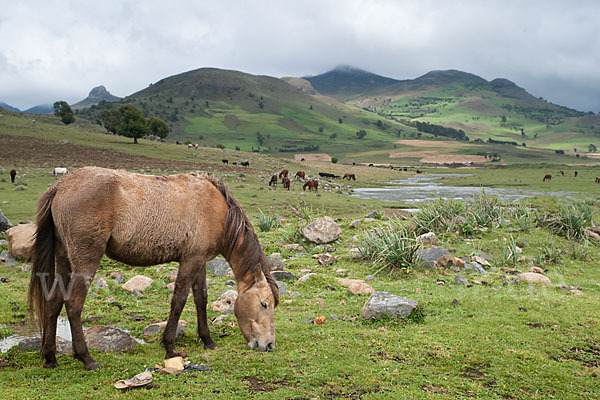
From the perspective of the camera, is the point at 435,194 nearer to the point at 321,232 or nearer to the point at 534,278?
the point at 321,232

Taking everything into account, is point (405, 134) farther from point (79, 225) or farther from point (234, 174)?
point (79, 225)

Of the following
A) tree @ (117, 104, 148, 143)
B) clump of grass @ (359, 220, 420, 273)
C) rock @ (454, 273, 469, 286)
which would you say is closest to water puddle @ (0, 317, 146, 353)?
clump of grass @ (359, 220, 420, 273)

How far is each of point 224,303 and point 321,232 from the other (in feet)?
20.6

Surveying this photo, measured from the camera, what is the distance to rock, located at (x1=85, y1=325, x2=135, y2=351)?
5996 millimetres

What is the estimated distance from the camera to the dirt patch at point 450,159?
108613mm

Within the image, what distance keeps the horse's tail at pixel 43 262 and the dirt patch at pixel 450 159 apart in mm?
110360

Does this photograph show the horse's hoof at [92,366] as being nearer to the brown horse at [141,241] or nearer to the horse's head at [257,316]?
the brown horse at [141,241]

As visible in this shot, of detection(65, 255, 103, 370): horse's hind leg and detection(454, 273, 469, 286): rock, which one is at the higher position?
detection(65, 255, 103, 370): horse's hind leg

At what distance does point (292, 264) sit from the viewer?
11641 millimetres

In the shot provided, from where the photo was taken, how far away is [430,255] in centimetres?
1108

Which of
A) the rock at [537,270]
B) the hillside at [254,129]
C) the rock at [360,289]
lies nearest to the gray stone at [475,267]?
the rock at [537,270]

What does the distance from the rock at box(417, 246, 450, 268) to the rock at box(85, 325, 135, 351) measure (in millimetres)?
7662

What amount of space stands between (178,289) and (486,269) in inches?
354

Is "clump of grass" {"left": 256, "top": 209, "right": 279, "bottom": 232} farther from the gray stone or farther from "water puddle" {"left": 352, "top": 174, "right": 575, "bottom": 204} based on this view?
"water puddle" {"left": 352, "top": 174, "right": 575, "bottom": 204}
